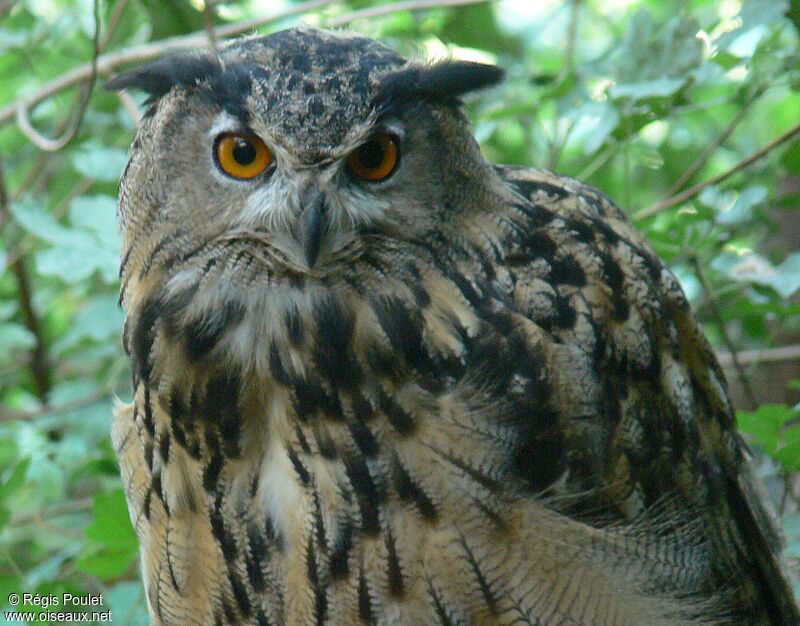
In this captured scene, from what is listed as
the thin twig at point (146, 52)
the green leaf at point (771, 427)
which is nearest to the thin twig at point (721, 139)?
the green leaf at point (771, 427)

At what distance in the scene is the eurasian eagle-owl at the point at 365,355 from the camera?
1784 millimetres

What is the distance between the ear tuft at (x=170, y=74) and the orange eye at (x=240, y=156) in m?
0.13

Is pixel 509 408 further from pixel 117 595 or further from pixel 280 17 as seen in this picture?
pixel 280 17

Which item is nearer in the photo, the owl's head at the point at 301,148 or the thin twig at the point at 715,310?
the owl's head at the point at 301,148

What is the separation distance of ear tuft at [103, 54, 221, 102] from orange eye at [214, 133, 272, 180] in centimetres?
13

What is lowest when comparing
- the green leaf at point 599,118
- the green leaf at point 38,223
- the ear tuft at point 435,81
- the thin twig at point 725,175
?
the ear tuft at point 435,81

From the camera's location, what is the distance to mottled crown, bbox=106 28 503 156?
1.71m

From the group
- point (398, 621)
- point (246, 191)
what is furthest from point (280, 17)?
point (398, 621)

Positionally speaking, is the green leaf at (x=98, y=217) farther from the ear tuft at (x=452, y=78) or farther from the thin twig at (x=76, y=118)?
the ear tuft at (x=452, y=78)

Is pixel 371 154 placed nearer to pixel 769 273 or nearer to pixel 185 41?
pixel 769 273

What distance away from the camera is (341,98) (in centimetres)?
173

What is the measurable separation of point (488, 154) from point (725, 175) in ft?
3.94

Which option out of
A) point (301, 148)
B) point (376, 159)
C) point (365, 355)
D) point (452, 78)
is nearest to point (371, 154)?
point (376, 159)

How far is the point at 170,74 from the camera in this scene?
1.87 m
